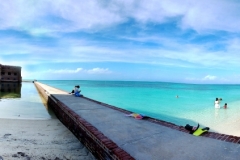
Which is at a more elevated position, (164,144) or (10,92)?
(164,144)

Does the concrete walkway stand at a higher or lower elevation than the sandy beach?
higher

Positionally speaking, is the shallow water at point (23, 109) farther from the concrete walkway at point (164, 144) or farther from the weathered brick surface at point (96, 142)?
the concrete walkway at point (164, 144)

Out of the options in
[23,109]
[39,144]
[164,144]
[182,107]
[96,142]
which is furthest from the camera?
[182,107]

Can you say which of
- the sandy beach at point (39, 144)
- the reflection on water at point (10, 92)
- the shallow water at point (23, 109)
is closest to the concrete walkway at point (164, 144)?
the sandy beach at point (39, 144)

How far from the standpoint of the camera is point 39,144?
5.18 meters

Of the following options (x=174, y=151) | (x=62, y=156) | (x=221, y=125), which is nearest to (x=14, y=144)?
(x=62, y=156)

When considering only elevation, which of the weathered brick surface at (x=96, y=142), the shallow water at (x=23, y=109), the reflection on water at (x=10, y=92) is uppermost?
the weathered brick surface at (x=96, y=142)

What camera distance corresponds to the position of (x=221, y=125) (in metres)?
10.6

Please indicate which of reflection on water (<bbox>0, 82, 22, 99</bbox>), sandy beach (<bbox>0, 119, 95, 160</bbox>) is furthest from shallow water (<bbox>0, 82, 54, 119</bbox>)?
sandy beach (<bbox>0, 119, 95, 160</bbox>)

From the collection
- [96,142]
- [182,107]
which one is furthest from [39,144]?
[182,107]

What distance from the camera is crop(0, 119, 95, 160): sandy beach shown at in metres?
4.35

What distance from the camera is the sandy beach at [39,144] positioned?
435 cm

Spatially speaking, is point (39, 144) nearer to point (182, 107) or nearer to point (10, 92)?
point (182, 107)

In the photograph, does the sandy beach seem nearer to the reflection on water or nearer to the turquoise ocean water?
the turquoise ocean water
